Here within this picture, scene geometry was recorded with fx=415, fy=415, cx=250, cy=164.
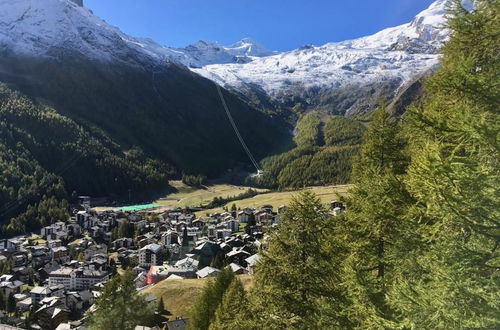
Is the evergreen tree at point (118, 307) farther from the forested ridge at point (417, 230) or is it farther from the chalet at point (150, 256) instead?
the chalet at point (150, 256)

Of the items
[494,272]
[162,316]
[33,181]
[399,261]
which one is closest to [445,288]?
[494,272]

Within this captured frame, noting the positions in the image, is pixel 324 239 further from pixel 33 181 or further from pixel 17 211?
pixel 33 181

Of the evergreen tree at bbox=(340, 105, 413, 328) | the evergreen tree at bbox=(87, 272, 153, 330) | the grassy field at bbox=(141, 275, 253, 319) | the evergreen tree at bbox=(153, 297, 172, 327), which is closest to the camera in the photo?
the evergreen tree at bbox=(340, 105, 413, 328)

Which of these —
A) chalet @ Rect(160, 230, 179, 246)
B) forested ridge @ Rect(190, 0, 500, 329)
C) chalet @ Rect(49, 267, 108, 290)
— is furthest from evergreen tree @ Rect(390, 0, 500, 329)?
chalet @ Rect(160, 230, 179, 246)

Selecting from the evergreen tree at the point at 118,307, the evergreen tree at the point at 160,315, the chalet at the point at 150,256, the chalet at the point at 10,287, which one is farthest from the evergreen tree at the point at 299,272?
the chalet at the point at 150,256

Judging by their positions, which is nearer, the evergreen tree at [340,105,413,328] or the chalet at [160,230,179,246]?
the evergreen tree at [340,105,413,328]

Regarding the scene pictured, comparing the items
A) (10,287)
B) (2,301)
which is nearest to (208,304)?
(2,301)

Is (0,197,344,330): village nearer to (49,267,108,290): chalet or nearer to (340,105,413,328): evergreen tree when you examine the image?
(49,267,108,290): chalet
